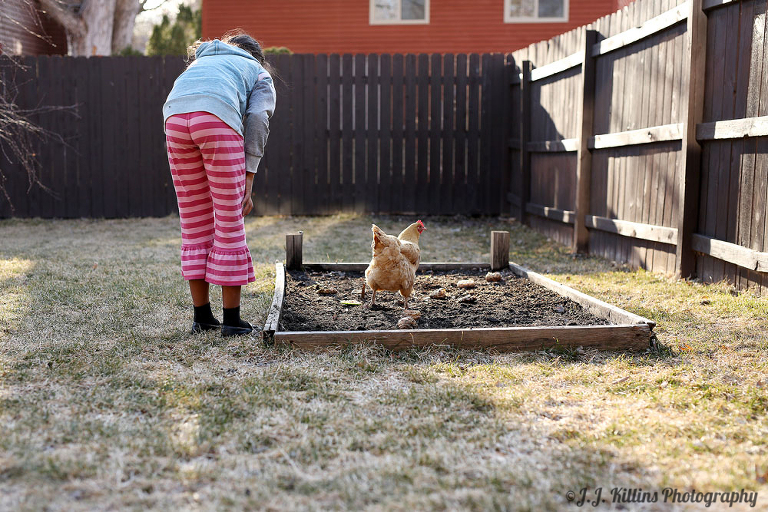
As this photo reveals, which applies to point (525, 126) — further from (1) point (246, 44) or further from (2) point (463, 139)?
(1) point (246, 44)

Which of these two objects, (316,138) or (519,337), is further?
(316,138)

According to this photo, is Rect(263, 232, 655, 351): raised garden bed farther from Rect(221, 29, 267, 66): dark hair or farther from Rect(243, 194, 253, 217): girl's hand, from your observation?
Rect(221, 29, 267, 66): dark hair

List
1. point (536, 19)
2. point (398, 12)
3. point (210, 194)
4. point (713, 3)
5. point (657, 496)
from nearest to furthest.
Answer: point (657, 496) < point (210, 194) < point (713, 3) < point (536, 19) < point (398, 12)

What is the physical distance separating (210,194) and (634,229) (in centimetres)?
370

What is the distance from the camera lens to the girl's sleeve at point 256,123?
362 cm

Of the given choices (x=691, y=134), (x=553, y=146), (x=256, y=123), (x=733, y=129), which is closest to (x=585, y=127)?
(x=553, y=146)

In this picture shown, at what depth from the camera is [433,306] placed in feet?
14.4

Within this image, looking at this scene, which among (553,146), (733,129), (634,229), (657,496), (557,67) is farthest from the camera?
(553,146)

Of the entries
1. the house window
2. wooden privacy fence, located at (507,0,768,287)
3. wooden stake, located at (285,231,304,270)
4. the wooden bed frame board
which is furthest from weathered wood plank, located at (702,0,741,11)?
the house window

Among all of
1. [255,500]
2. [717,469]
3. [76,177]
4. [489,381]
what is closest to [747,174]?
[489,381]

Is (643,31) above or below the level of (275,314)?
above

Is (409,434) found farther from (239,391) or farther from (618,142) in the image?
(618,142)

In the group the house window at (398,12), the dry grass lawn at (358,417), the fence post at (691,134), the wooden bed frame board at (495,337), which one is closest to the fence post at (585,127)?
the fence post at (691,134)

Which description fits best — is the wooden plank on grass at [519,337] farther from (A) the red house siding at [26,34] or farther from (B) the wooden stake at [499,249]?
(A) the red house siding at [26,34]
